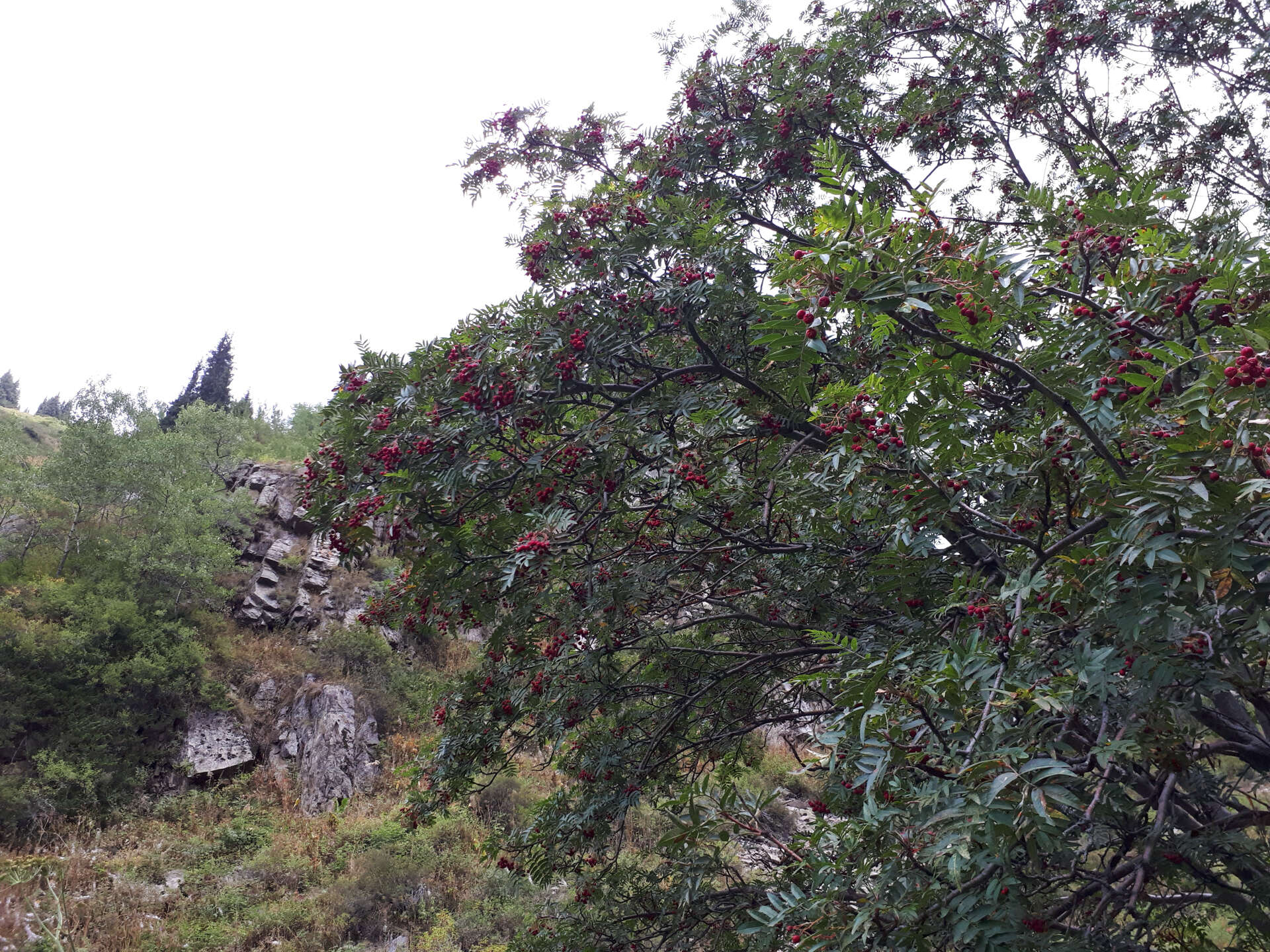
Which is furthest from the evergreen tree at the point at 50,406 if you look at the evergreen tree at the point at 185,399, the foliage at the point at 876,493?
the foliage at the point at 876,493

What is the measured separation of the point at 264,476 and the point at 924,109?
19987 millimetres

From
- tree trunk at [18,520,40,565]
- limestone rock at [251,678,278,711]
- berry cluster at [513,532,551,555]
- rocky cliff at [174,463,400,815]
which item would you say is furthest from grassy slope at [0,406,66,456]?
berry cluster at [513,532,551,555]

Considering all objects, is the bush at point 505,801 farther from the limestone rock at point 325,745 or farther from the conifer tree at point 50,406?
the conifer tree at point 50,406

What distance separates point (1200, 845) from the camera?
7.72 feet

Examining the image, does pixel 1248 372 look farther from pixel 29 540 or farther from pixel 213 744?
pixel 29 540

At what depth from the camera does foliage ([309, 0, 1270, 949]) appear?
157cm

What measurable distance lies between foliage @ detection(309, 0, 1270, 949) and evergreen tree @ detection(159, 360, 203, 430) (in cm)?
3373

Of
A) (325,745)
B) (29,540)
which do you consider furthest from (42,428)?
(325,745)

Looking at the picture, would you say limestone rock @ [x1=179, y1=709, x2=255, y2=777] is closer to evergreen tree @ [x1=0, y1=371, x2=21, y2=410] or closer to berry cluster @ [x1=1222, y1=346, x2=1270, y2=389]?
berry cluster @ [x1=1222, y1=346, x2=1270, y2=389]

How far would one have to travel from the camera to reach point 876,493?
2.46 m

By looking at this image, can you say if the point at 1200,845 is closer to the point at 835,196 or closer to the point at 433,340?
the point at 835,196

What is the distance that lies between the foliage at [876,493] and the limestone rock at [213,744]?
426 inches

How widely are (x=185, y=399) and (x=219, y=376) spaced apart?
1.88 m

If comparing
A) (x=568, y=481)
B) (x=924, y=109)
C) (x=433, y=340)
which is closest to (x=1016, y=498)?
(x=568, y=481)
